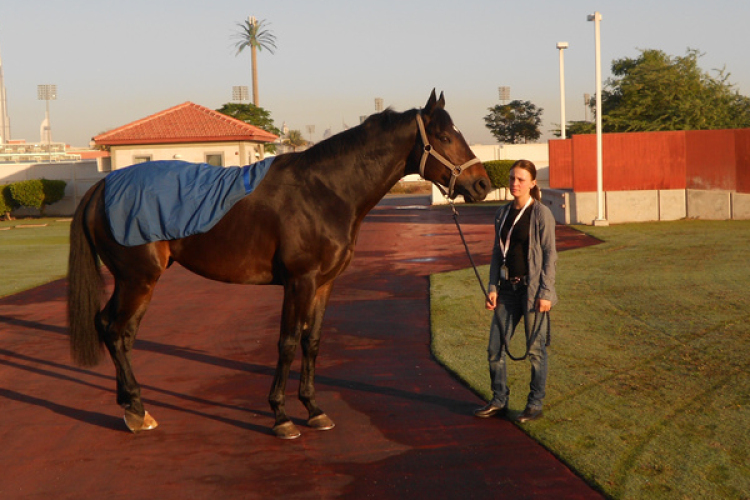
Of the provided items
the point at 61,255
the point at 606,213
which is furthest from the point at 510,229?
the point at 606,213

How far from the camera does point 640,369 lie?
725 centimetres

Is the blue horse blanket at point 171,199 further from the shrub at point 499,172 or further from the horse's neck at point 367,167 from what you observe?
the shrub at point 499,172

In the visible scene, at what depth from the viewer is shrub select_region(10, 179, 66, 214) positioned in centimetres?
3681

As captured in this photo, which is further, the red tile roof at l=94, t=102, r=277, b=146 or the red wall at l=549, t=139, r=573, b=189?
the red tile roof at l=94, t=102, r=277, b=146

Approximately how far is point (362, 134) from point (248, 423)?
2.38m

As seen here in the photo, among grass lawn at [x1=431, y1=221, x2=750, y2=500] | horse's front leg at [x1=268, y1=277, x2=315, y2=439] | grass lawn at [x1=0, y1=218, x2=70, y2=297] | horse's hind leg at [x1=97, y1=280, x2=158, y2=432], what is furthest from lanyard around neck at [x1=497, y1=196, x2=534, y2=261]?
grass lawn at [x1=0, y1=218, x2=70, y2=297]

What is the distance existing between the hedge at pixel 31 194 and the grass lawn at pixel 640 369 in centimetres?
2845

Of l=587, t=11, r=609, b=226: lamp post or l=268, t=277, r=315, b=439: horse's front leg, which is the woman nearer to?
l=268, t=277, r=315, b=439: horse's front leg

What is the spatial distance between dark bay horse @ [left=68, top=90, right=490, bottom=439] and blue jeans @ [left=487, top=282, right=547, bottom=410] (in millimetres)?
865

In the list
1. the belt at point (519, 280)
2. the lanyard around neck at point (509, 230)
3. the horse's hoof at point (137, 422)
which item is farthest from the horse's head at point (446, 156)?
the horse's hoof at point (137, 422)

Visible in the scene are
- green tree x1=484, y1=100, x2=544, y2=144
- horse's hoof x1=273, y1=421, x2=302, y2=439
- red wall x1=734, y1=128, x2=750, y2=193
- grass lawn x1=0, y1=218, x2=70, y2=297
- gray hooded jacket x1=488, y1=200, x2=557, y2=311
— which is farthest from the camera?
green tree x1=484, y1=100, x2=544, y2=144

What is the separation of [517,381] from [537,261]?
1.59m

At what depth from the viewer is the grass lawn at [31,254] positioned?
15.3 metres

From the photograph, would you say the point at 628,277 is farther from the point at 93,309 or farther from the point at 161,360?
the point at 93,309
